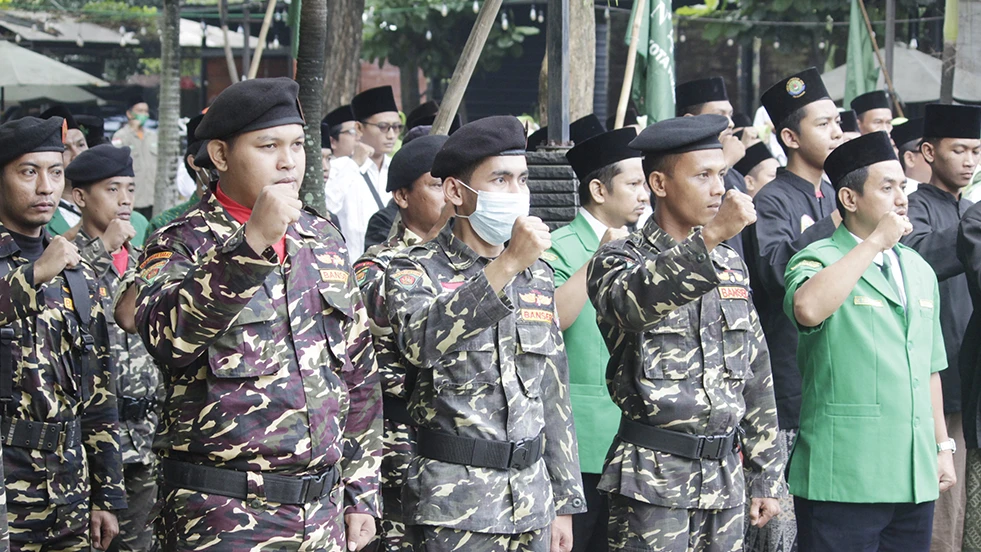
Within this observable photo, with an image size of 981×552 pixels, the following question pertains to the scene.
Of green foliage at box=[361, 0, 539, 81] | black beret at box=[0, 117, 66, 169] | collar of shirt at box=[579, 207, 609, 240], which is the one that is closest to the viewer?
black beret at box=[0, 117, 66, 169]

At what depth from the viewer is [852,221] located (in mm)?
5410

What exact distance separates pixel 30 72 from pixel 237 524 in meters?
16.2

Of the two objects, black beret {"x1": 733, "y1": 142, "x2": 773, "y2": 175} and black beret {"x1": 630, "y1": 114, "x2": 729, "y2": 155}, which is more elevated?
black beret {"x1": 630, "y1": 114, "x2": 729, "y2": 155}

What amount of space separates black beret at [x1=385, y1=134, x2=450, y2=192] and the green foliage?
13.9m

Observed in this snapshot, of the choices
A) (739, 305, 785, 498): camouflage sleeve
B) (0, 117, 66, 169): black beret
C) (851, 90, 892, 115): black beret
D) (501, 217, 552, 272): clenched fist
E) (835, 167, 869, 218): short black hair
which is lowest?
(739, 305, 785, 498): camouflage sleeve

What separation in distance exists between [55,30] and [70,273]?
63.2 ft

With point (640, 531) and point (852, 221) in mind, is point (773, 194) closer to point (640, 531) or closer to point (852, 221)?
point (852, 221)

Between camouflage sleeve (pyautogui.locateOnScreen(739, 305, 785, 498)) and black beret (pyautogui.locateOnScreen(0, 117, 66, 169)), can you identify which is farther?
black beret (pyautogui.locateOnScreen(0, 117, 66, 169))

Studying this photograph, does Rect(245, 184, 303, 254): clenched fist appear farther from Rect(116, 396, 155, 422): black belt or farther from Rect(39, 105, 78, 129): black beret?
Rect(39, 105, 78, 129): black beret

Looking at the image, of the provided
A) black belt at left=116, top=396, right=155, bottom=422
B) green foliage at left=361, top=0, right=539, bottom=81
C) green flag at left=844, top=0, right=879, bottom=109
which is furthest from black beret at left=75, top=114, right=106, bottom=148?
green foliage at left=361, top=0, right=539, bottom=81

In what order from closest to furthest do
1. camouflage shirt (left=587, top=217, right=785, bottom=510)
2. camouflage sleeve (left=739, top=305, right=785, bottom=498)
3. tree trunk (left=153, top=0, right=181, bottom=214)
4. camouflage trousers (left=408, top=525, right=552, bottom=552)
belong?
camouflage trousers (left=408, top=525, right=552, bottom=552) → camouflage shirt (left=587, top=217, right=785, bottom=510) → camouflage sleeve (left=739, top=305, right=785, bottom=498) → tree trunk (left=153, top=0, right=181, bottom=214)

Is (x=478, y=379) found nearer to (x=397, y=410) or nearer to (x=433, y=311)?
(x=433, y=311)

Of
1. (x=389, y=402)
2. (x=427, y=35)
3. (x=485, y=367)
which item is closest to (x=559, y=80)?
(x=389, y=402)

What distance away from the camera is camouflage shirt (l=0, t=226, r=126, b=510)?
183 inches
